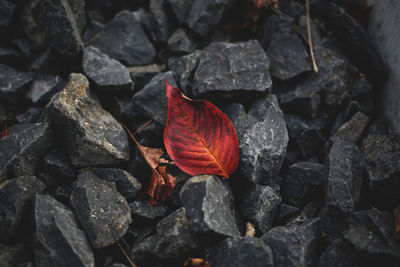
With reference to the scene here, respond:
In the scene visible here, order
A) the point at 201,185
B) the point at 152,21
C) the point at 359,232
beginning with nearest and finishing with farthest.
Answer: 1. the point at 359,232
2. the point at 201,185
3. the point at 152,21

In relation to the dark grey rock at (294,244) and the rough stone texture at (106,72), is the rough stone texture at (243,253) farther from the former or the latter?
the rough stone texture at (106,72)

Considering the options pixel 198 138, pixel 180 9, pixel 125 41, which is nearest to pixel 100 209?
pixel 198 138

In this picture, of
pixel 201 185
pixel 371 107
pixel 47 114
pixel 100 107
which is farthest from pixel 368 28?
pixel 47 114

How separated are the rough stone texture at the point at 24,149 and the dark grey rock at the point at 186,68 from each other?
0.77 metres

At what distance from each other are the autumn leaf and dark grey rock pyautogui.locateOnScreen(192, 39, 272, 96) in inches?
16.8

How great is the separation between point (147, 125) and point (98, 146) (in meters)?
0.30

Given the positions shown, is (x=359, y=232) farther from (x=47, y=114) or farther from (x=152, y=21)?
(x=152, y=21)

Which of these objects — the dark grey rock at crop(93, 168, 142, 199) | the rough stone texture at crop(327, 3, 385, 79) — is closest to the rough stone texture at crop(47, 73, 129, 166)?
the dark grey rock at crop(93, 168, 142, 199)

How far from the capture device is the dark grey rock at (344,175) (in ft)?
5.16

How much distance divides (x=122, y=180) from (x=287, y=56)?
1255 mm

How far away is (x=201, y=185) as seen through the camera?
1549mm

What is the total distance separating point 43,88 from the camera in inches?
76.1

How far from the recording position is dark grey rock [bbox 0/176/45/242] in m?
1.51

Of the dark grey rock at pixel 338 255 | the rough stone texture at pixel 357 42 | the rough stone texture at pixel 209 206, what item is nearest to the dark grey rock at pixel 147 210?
the rough stone texture at pixel 209 206
